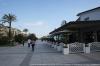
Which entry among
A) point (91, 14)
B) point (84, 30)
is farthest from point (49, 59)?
point (91, 14)

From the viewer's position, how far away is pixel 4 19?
→ 79812mm

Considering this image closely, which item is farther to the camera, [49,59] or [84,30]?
[84,30]

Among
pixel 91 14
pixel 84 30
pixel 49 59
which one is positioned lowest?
pixel 49 59

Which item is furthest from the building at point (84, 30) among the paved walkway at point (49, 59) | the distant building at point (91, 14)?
the paved walkway at point (49, 59)

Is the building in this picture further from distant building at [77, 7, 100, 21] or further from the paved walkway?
the paved walkway

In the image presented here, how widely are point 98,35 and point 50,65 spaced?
18564mm

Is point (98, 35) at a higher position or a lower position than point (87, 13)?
lower

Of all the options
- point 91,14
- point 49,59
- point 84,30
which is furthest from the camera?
point 91,14

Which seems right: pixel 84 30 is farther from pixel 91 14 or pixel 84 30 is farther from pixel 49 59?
pixel 49 59

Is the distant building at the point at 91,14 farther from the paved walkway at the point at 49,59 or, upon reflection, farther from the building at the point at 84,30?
the paved walkway at the point at 49,59

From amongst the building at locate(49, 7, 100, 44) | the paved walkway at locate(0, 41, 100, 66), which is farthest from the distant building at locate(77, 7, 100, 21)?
the paved walkway at locate(0, 41, 100, 66)

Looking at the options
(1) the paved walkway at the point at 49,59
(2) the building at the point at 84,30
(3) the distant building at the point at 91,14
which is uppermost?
(3) the distant building at the point at 91,14

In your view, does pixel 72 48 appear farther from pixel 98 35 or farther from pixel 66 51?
pixel 98 35

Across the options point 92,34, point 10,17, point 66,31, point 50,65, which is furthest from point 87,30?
point 10,17
